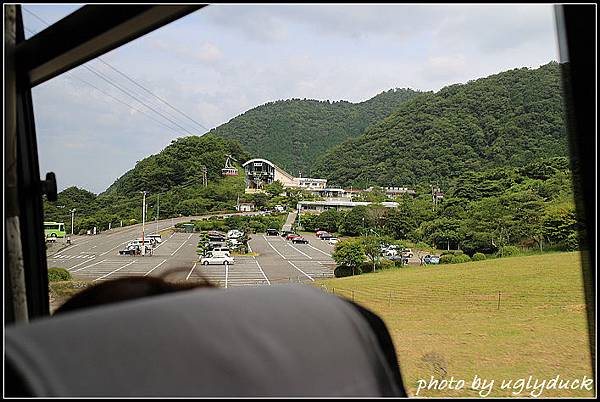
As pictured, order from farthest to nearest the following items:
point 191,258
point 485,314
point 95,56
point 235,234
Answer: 1. point 485,314
2. point 235,234
3. point 191,258
4. point 95,56

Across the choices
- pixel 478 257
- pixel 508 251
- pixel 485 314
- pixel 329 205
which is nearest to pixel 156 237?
pixel 329 205

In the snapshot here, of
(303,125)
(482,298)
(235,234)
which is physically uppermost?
(303,125)

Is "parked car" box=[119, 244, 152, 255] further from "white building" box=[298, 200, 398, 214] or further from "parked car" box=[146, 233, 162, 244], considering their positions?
"white building" box=[298, 200, 398, 214]

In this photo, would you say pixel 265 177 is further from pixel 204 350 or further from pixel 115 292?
pixel 204 350

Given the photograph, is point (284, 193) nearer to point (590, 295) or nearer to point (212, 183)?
point (212, 183)

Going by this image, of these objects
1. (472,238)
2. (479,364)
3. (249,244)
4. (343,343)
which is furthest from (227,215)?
(343,343)

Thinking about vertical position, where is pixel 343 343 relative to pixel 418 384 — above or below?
above
